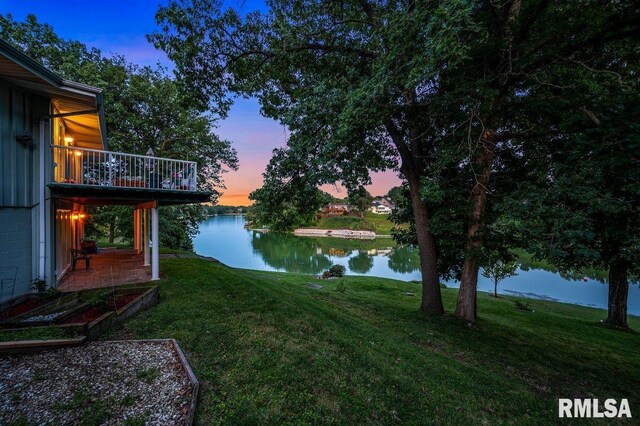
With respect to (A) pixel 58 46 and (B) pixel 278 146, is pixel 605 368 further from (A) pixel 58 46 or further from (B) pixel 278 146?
(A) pixel 58 46

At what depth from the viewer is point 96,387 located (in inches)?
119

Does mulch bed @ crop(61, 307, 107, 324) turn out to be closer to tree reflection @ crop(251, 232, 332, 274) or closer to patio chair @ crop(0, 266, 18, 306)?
patio chair @ crop(0, 266, 18, 306)

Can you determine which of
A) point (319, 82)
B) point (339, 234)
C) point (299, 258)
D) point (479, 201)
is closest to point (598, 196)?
point (479, 201)

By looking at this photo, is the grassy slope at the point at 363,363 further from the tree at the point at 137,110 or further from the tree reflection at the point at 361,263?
the tree reflection at the point at 361,263

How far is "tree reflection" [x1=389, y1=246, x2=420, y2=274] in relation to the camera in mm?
28039

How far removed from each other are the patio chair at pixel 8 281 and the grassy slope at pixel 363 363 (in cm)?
269

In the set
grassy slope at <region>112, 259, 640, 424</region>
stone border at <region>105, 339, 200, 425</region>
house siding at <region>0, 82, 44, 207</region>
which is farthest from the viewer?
house siding at <region>0, 82, 44, 207</region>

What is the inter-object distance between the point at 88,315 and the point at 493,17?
365 inches

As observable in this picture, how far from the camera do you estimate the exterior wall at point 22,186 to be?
5.31 m

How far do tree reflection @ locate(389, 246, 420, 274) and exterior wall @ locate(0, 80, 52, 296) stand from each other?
23491 millimetres

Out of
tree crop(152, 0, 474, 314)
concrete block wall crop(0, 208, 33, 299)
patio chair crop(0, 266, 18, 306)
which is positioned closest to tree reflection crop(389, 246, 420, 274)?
tree crop(152, 0, 474, 314)

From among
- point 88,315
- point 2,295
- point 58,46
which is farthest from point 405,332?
point 58,46

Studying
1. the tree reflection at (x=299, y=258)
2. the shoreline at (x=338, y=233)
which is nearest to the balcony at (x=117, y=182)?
the tree reflection at (x=299, y=258)

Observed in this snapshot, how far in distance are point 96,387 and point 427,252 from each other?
290 inches
